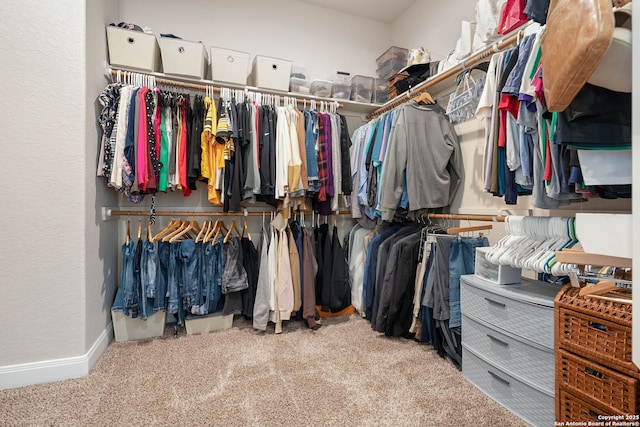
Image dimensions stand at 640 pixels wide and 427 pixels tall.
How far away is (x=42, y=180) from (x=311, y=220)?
194cm

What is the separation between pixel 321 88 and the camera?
2.69 metres

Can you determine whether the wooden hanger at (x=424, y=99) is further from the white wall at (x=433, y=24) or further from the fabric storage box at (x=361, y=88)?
the fabric storage box at (x=361, y=88)

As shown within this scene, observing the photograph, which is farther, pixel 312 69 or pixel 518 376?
pixel 312 69

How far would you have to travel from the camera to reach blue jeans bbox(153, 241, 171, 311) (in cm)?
212

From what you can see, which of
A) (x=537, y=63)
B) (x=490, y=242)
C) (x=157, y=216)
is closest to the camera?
(x=537, y=63)

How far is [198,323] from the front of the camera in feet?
7.32

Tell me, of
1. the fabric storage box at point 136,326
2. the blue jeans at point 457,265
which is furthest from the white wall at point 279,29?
the fabric storage box at point 136,326

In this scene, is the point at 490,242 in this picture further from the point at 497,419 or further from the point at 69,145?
the point at 69,145

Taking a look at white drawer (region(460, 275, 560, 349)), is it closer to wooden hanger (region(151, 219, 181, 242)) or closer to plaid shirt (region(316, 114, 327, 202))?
plaid shirt (region(316, 114, 327, 202))

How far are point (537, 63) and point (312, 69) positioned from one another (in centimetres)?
219

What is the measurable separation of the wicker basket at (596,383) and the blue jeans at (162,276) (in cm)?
227

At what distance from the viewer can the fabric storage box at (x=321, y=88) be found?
8.80 ft

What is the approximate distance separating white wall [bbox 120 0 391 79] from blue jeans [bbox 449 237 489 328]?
2149 mm

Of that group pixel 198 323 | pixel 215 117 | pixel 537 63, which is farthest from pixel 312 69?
pixel 198 323
